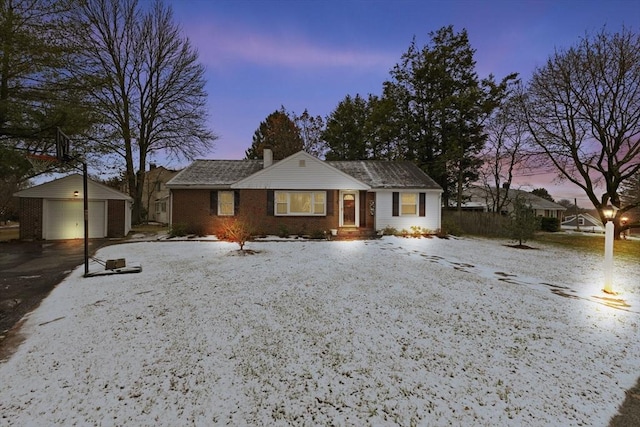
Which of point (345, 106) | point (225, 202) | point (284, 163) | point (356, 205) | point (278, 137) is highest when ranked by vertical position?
point (345, 106)

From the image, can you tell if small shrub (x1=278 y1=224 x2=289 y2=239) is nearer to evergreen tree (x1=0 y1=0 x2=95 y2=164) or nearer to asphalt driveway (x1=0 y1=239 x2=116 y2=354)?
asphalt driveway (x1=0 y1=239 x2=116 y2=354)

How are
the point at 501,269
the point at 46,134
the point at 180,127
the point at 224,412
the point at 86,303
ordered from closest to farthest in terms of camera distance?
the point at 224,412
the point at 86,303
the point at 501,269
the point at 46,134
the point at 180,127

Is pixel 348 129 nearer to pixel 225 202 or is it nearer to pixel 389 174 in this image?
pixel 389 174

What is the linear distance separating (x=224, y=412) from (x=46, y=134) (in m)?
14.7

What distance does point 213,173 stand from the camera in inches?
647

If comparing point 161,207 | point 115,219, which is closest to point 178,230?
point 115,219

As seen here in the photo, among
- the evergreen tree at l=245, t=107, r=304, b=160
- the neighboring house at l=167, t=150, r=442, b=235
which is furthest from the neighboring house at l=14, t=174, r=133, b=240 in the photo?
the evergreen tree at l=245, t=107, r=304, b=160

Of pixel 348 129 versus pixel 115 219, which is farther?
pixel 348 129

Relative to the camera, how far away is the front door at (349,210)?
53.8 ft

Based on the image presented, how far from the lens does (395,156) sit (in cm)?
2783

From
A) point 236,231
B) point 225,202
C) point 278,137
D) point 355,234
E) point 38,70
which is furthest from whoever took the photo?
point 278,137

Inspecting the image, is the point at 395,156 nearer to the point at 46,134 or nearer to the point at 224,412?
the point at 46,134

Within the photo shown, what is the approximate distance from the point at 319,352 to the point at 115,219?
16.8 meters

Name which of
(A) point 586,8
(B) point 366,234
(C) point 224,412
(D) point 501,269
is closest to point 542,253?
(D) point 501,269
